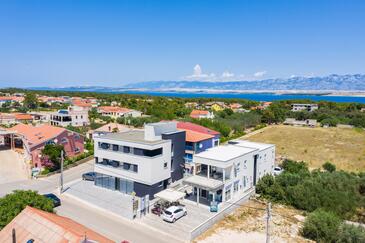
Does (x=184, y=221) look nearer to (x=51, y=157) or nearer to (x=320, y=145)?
(x=51, y=157)

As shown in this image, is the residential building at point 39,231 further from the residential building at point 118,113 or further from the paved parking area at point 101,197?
the residential building at point 118,113

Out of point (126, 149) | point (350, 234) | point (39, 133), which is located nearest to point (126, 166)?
point (126, 149)

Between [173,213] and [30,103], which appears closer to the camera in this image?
A: [173,213]

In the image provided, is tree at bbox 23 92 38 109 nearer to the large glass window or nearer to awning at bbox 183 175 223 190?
the large glass window

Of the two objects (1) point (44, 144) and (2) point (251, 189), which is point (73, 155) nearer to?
(1) point (44, 144)

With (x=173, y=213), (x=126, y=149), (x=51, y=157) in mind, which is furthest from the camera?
(x=51, y=157)

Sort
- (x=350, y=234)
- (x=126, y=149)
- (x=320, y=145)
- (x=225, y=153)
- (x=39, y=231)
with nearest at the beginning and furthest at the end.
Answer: (x=39, y=231), (x=350, y=234), (x=126, y=149), (x=225, y=153), (x=320, y=145)

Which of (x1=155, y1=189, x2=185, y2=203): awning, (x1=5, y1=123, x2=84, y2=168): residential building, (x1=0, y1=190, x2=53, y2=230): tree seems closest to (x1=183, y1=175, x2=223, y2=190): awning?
(x1=155, y1=189, x2=185, y2=203): awning
